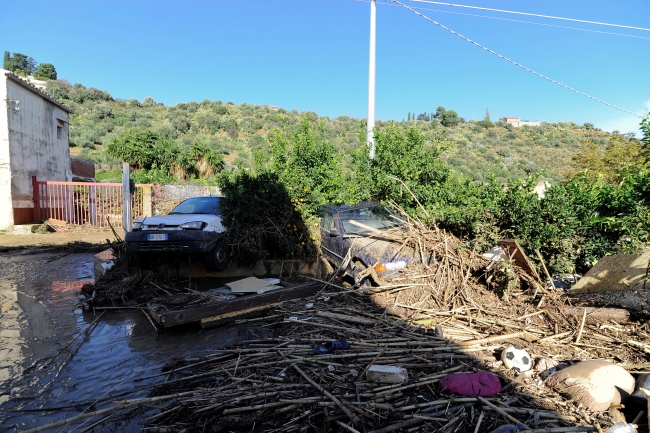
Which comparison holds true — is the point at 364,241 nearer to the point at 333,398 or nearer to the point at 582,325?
the point at 582,325

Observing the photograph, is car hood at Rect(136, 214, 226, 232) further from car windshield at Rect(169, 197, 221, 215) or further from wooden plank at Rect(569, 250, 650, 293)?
wooden plank at Rect(569, 250, 650, 293)

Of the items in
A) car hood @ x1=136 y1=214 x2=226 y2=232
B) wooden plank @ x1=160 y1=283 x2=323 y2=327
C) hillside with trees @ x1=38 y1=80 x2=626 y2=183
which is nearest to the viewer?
wooden plank @ x1=160 y1=283 x2=323 y2=327

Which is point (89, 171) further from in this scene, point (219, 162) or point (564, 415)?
point (564, 415)

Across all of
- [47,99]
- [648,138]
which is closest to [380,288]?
[648,138]

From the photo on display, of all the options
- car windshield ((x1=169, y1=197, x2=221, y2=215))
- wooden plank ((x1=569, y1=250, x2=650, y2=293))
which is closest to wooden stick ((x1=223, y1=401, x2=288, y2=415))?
wooden plank ((x1=569, y1=250, x2=650, y2=293))

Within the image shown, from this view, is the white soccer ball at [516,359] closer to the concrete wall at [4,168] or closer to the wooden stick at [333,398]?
the wooden stick at [333,398]

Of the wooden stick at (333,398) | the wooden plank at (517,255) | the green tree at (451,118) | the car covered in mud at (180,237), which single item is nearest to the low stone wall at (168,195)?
the car covered in mud at (180,237)

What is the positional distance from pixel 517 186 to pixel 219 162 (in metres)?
30.7

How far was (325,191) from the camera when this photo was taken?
11297 mm

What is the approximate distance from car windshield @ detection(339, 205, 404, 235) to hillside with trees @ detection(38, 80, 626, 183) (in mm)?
24584

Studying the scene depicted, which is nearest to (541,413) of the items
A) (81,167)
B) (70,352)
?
(70,352)

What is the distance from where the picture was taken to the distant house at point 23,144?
53.8 feet

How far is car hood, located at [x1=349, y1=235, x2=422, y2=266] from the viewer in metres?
6.78

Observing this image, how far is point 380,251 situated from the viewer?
7.00 metres
